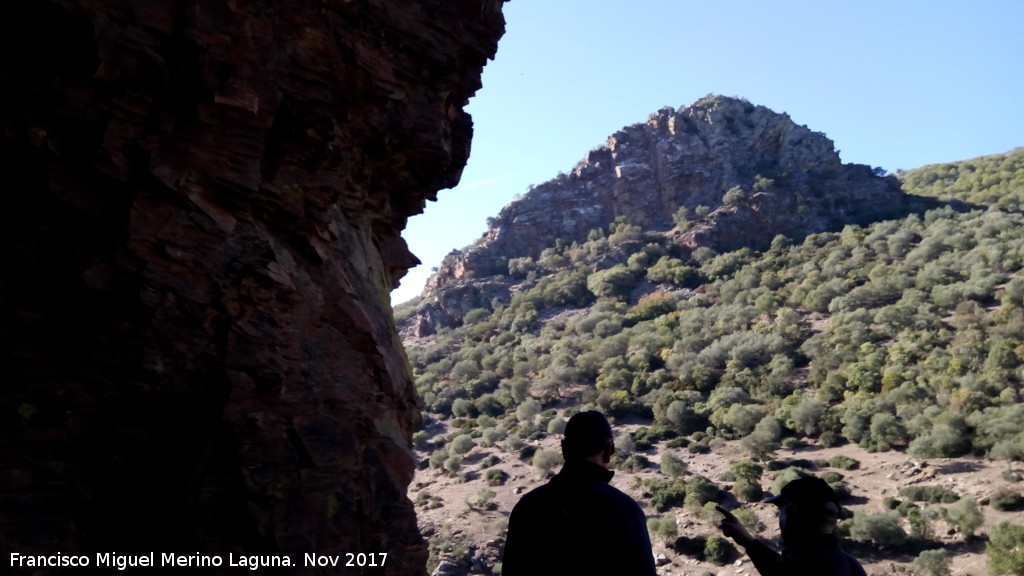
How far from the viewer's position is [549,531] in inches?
113

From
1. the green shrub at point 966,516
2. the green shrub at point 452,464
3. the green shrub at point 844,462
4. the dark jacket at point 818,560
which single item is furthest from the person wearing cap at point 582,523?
the green shrub at point 452,464

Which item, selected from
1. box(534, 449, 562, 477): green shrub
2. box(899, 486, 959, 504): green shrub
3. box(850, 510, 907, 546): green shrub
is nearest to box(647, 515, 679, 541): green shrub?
box(850, 510, 907, 546): green shrub

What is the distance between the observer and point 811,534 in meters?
3.06

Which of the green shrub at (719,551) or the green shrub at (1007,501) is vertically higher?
the green shrub at (1007,501)

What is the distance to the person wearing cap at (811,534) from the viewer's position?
2967mm

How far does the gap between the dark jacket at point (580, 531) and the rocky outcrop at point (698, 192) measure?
77.3 m

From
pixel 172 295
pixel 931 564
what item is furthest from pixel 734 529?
pixel 931 564

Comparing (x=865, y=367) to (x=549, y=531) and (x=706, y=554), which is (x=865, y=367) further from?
(x=549, y=531)

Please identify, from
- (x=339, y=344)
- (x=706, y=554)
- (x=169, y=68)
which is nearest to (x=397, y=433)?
(x=339, y=344)

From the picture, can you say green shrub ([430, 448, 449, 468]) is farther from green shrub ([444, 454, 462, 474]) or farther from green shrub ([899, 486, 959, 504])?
green shrub ([899, 486, 959, 504])

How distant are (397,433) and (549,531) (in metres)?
4.79

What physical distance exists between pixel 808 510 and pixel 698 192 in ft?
285

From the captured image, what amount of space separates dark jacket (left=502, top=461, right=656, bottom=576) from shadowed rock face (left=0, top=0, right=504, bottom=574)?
3557 millimetres

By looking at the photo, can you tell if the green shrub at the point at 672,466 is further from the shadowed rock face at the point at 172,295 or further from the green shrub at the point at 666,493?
the shadowed rock face at the point at 172,295
